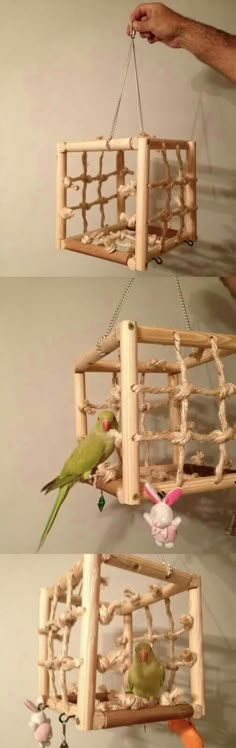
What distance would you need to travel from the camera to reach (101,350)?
918mm

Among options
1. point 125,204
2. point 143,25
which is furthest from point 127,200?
point 143,25

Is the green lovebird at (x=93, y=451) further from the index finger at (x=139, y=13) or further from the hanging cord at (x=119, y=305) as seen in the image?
the index finger at (x=139, y=13)

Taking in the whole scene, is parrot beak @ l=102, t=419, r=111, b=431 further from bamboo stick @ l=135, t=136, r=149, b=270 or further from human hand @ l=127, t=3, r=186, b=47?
human hand @ l=127, t=3, r=186, b=47

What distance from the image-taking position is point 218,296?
1228 millimetres

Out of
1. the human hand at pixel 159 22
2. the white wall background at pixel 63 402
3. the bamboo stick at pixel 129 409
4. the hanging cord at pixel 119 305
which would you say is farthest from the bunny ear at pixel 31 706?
the human hand at pixel 159 22

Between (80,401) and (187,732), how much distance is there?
1.58 feet

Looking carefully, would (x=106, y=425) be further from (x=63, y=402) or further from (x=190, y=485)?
(x=63, y=402)

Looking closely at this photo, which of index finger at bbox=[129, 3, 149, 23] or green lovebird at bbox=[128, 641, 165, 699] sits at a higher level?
index finger at bbox=[129, 3, 149, 23]

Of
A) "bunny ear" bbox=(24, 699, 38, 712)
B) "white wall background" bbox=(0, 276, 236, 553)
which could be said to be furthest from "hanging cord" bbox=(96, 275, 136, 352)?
"bunny ear" bbox=(24, 699, 38, 712)

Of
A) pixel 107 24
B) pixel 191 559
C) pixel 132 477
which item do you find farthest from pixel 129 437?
pixel 107 24

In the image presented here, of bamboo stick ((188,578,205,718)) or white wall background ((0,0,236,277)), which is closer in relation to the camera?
bamboo stick ((188,578,205,718))

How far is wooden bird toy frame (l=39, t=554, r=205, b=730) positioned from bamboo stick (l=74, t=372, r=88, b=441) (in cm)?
21

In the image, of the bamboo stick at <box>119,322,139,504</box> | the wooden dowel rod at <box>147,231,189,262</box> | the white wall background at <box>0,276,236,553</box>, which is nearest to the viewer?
the bamboo stick at <box>119,322,139,504</box>

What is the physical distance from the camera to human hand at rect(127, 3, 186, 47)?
1.09m
